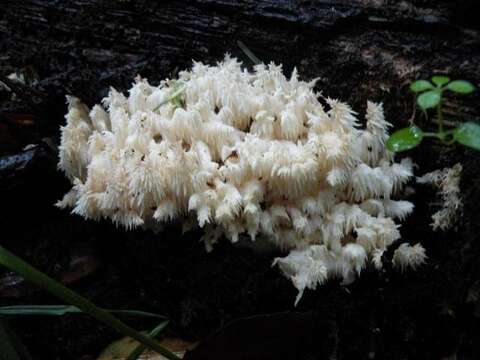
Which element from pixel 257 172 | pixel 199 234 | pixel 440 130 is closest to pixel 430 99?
pixel 440 130

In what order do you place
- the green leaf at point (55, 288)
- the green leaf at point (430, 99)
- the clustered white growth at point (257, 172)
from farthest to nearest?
the clustered white growth at point (257, 172) → the green leaf at point (430, 99) → the green leaf at point (55, 288)

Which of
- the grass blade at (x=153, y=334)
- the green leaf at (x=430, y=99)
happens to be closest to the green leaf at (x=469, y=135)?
the green leaf at (x=430, y=99)

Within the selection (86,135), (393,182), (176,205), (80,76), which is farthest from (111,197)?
(393,182)

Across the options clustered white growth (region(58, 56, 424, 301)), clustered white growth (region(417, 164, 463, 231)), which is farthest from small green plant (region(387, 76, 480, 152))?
clustered white growth (region(417, 164, 463, 231))

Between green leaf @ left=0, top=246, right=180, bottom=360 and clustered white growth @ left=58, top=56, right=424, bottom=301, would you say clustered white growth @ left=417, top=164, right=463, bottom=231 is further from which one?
green leaf @ left=0, top=246, right=180, bottom=360

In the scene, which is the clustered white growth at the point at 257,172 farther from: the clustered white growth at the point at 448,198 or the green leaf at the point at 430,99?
the green leaf at the point at 430,99

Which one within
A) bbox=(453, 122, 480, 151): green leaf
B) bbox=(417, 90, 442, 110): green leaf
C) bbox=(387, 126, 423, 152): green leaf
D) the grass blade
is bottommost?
the grass blade
